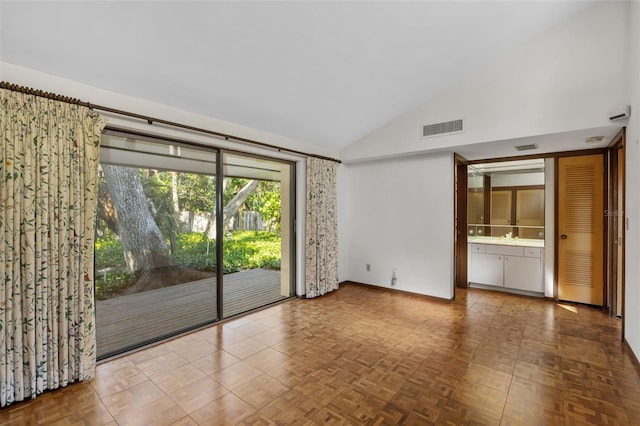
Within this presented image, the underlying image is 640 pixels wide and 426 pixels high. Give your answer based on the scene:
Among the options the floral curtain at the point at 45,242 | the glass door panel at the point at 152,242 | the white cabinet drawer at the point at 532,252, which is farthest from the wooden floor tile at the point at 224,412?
the white cabinet drawer at the point at 532,252

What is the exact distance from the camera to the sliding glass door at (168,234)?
2.67 meters

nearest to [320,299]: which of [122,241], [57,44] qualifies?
[122,241]

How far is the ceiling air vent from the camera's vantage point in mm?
3779

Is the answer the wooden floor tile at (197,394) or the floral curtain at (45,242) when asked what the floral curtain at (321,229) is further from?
the floral curtain at (45,242)

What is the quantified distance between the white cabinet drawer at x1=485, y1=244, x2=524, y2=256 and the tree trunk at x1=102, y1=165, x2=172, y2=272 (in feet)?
15.4

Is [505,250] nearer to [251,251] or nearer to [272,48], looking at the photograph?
[251,251]

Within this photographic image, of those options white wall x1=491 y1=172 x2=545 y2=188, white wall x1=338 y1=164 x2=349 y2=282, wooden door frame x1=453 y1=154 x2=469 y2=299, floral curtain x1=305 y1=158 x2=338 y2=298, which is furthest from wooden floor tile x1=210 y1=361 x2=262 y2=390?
white wall x1=491 y1=172 x2=545 y2=188

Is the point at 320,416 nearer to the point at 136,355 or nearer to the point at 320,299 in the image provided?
the point at 136,355

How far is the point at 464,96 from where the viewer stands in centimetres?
373

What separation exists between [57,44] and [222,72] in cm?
113

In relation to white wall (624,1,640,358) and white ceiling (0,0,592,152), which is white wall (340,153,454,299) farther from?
white wall (624,1,640,358)

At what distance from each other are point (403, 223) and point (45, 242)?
4.12 m

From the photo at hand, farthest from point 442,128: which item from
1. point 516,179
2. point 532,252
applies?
point 532,252

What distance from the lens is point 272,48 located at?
260 centimetres
